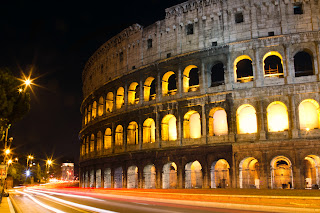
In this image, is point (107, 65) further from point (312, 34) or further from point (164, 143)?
point (312, 34)

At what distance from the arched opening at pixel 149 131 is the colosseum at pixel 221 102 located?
104 mm

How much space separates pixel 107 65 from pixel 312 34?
23105 millimetres

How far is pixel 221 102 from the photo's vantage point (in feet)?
92.0

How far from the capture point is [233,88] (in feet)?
90.8

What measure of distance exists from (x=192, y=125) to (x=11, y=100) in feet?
53.8

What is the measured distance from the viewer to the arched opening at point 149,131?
3372cm

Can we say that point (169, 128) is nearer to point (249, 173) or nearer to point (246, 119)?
point (246, 119)

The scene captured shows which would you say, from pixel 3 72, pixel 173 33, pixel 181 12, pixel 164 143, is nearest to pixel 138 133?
pixel 164 143

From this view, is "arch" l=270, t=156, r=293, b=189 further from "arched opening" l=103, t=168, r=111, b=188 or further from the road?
"arched opening" l=103, t=168, r=111, b=188

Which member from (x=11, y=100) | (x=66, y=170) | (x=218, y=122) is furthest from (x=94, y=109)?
(x=66, y=170)

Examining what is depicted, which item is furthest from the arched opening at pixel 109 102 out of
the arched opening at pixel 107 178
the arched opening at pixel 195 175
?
the arched opening at pixel 195 175

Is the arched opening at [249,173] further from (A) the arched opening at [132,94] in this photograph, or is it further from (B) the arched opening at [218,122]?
(A) the arched opening at [132,94]

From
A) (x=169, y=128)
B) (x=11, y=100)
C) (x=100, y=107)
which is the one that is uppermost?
(x=100, y=107)

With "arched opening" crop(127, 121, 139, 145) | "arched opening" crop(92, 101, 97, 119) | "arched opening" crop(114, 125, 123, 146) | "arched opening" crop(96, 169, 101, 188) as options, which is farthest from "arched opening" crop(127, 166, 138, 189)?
"arched opening" crop(92, 101, 97, 119)
